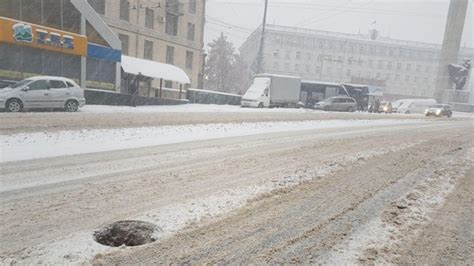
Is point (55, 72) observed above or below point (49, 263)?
above

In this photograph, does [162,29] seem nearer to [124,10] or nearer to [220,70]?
[124,10]

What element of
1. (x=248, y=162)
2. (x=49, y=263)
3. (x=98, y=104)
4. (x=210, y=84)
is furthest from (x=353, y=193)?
(x=210, y=84)

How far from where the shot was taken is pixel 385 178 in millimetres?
7203

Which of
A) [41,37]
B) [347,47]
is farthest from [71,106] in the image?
[347,47]

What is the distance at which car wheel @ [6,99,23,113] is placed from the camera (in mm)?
16517

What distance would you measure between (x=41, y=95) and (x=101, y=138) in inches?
347

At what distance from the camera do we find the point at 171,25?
151ft

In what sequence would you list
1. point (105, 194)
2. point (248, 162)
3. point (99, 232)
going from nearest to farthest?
point (99, 232), point (105, 194), point (248, 162)

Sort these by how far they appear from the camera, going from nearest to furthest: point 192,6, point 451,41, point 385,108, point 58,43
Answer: point 58,43 < point 385,108 < point 192,6 < point 451,41

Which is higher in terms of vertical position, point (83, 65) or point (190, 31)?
point (190, 31)

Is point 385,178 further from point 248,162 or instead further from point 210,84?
point 210,84

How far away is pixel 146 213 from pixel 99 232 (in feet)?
2.51

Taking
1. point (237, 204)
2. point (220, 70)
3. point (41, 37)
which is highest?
point (220, 70)

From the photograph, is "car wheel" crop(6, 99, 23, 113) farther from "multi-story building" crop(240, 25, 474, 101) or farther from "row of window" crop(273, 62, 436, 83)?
"row of window" crop(273, 62, 436, 83)
